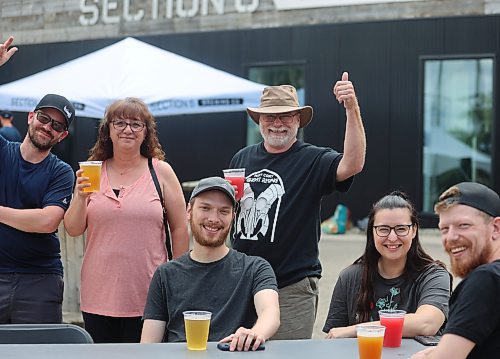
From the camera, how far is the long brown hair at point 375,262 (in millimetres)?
3490

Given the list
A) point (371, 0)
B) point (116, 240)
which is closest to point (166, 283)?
point (116, 240)

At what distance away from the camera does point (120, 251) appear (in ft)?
12.1

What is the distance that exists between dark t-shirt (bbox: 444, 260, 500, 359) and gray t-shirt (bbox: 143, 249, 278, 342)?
1108 millimetres

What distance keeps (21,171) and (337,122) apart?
11097 millimetres

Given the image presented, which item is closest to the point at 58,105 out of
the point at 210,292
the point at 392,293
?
the point at 210,292

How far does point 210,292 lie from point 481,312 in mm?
Answer: 1335

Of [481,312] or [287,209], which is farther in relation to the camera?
[287,209]

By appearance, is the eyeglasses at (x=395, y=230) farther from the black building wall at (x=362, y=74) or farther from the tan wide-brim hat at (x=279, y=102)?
the black building wall at (x=362, y=74)

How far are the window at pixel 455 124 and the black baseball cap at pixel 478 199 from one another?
11.7m

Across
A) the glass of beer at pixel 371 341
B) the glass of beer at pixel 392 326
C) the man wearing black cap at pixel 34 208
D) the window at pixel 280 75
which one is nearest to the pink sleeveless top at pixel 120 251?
the man wearing black cap at pixel 34 208

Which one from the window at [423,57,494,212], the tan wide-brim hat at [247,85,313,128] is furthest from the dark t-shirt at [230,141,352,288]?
the window at [423,57,494,212]

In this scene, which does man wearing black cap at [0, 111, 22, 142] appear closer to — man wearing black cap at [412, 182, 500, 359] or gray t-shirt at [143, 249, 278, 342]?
gray t-shirt at [143, 249, 278, 342]

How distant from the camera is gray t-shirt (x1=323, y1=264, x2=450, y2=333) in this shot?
340 centimetres

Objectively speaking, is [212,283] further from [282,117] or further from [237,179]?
[282,117]
